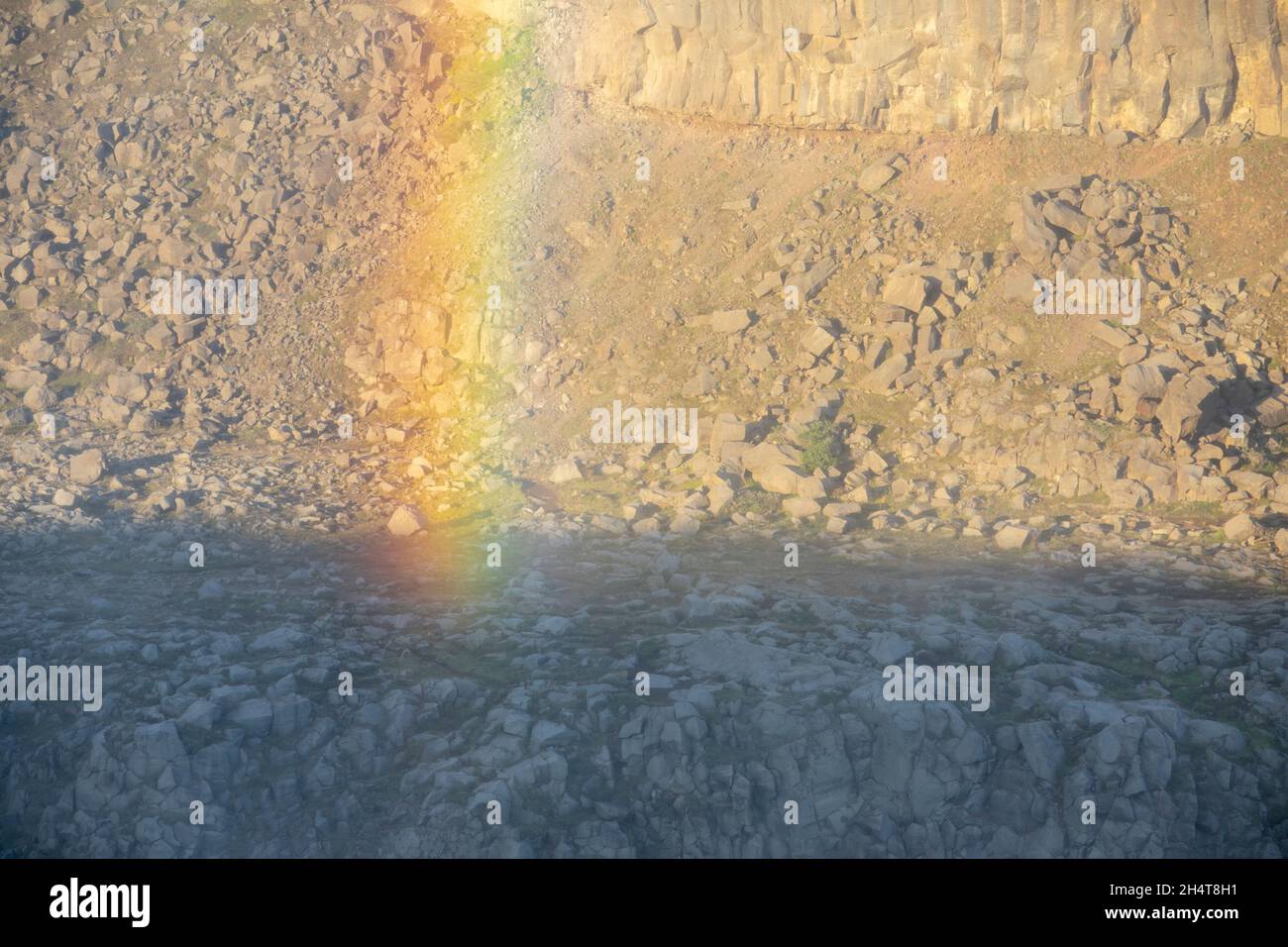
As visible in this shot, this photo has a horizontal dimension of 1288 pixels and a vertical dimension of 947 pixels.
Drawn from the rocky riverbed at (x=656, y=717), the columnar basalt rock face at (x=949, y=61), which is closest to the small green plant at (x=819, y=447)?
the rocky riverbed at (x=656, y=717)

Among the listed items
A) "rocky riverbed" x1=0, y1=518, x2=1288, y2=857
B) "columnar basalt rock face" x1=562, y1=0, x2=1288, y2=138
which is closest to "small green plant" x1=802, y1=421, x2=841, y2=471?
"rocky riverbed" x1=0, y1=518, x2=1288, y2=857

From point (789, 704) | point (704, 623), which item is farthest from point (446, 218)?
point (789, 704)

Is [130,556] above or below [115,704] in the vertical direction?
above

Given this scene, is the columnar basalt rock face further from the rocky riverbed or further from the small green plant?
the rocky riverbed

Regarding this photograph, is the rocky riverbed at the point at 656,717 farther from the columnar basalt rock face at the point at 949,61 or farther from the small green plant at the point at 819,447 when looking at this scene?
the columnar basalt rock face at the point at 949,61

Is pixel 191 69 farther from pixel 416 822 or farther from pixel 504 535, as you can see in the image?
pixel 416 822

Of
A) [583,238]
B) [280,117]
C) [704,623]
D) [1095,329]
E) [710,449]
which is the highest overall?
[280,117]

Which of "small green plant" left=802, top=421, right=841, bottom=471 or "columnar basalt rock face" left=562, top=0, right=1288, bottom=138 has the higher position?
"columnar basalt rock face" left=562, top=0, right=1288, bottom=138
